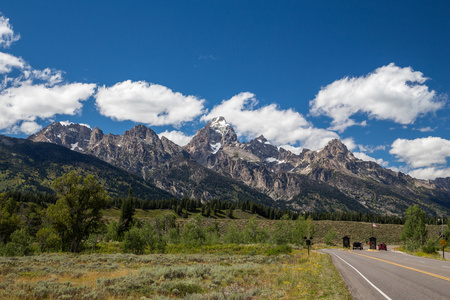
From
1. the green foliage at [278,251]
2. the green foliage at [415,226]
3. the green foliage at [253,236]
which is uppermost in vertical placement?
the green foliage at [415,226]

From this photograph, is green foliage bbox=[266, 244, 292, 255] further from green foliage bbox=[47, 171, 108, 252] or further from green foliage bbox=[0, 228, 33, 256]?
green foliage bbox=[0, 228, 33, 256]

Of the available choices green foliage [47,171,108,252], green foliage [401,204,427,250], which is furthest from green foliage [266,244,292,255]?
green foliage [401,204,427,250]

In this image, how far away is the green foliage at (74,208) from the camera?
41562mm

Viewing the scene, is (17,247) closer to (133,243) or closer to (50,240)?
(50,240)

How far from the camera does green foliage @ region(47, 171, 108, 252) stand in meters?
41.6

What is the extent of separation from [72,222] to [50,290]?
31212mm

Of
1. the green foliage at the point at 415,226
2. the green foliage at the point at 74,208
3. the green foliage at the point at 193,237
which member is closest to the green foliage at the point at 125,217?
the green foliage at the point at 193,237

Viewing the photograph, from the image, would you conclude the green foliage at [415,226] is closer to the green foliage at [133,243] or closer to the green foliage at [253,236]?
the green foliage at [253,236]

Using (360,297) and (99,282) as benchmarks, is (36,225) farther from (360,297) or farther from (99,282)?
(360,297)

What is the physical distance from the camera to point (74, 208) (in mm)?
42438

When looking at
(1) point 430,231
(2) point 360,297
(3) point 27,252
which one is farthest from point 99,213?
(1) point 430,231

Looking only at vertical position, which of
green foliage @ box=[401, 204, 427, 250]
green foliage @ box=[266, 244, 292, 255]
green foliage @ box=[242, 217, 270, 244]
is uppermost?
green foliage @ box=[401, 204, 427, 250]

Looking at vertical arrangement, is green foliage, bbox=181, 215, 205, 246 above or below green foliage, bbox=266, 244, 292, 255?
below

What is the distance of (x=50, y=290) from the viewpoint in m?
14.4
